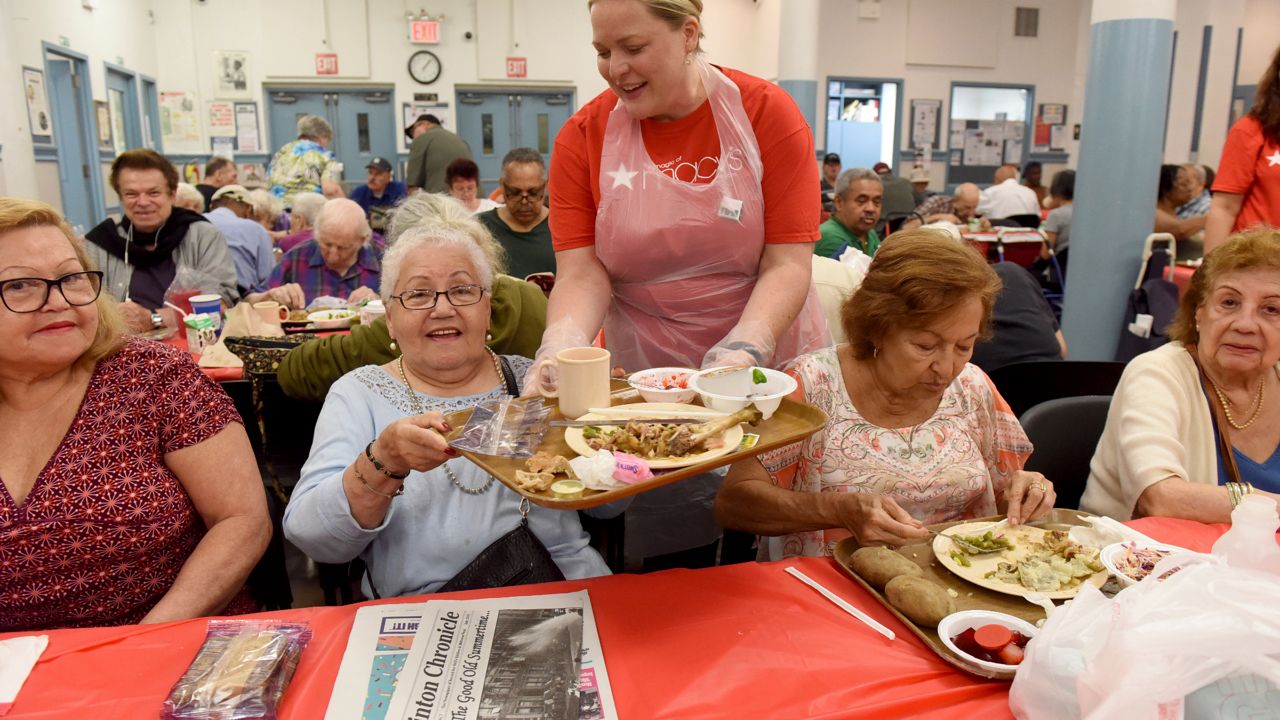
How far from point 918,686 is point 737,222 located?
119 centimetres

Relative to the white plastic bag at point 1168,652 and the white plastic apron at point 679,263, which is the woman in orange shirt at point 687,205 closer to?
the white plastic apron at point 679,263

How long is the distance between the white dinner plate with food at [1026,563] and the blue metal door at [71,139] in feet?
30.1

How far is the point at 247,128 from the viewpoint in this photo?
1198 cm

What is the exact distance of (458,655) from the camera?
4.06 feet

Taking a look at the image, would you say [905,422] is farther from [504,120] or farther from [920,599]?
[504,120]

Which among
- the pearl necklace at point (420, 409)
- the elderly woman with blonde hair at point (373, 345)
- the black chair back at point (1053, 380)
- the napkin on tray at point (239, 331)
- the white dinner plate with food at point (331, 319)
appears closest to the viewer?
the pearl necklace at point (420, 409)

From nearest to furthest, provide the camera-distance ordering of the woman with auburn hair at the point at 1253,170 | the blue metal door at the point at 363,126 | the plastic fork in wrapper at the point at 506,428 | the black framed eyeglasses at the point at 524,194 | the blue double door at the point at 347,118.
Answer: the plastic fork in wrapper at the point at 506,428
the woman with auburn hair at the point at 1253,170
the black framed eyeglasses at the point at 524,194
the blue double door at the point at 347,118
the blue metal door at the point at 363,126

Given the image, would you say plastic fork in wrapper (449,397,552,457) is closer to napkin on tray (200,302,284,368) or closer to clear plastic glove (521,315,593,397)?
clear plastic glove (521,315,593,397)

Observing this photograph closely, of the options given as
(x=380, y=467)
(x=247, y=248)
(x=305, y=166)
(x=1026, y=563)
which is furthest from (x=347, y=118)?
(x=1026, y=563)

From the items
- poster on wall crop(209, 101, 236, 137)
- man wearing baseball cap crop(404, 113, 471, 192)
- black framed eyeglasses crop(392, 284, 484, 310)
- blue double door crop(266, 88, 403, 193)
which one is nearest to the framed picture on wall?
poster on wall crop(209, 101, 236, 137)

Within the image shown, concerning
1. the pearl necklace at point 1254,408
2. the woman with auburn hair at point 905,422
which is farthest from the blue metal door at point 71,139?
Result: the pearl necklace at point 1254,408

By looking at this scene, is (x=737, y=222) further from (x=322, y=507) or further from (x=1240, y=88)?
(x=1240, y=88)

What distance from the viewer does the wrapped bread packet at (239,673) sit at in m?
1.09

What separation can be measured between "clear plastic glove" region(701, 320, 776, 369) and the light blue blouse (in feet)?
1.50
